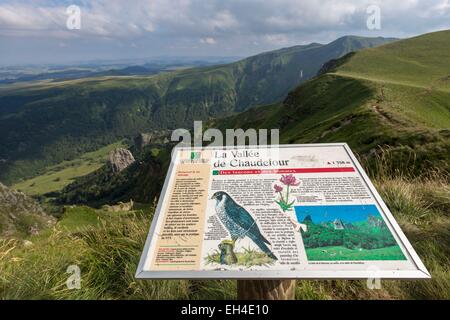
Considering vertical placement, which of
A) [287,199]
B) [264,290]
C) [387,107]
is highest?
[287,199]

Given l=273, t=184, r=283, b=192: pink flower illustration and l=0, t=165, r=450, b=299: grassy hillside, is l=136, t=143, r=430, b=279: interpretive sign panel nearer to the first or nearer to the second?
l=273, t=184, r=283, b=192: pink flower illustration

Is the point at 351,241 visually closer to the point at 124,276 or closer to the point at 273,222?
the point at 273,222

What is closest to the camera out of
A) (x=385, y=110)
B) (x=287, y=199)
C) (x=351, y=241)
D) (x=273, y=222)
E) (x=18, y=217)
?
(x=351, y=241)

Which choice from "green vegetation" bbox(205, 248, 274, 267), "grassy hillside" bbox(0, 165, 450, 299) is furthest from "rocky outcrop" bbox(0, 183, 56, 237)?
"green vegetation" bbox(205, 248, 274, 267)

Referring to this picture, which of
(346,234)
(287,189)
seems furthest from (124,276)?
(346,234)

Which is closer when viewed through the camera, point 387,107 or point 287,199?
point 287,199

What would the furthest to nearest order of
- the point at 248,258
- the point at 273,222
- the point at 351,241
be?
the point at 273,222 < the point at 351,241 < the point at 248,258

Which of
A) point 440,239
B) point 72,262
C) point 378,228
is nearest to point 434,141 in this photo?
point 440,239
